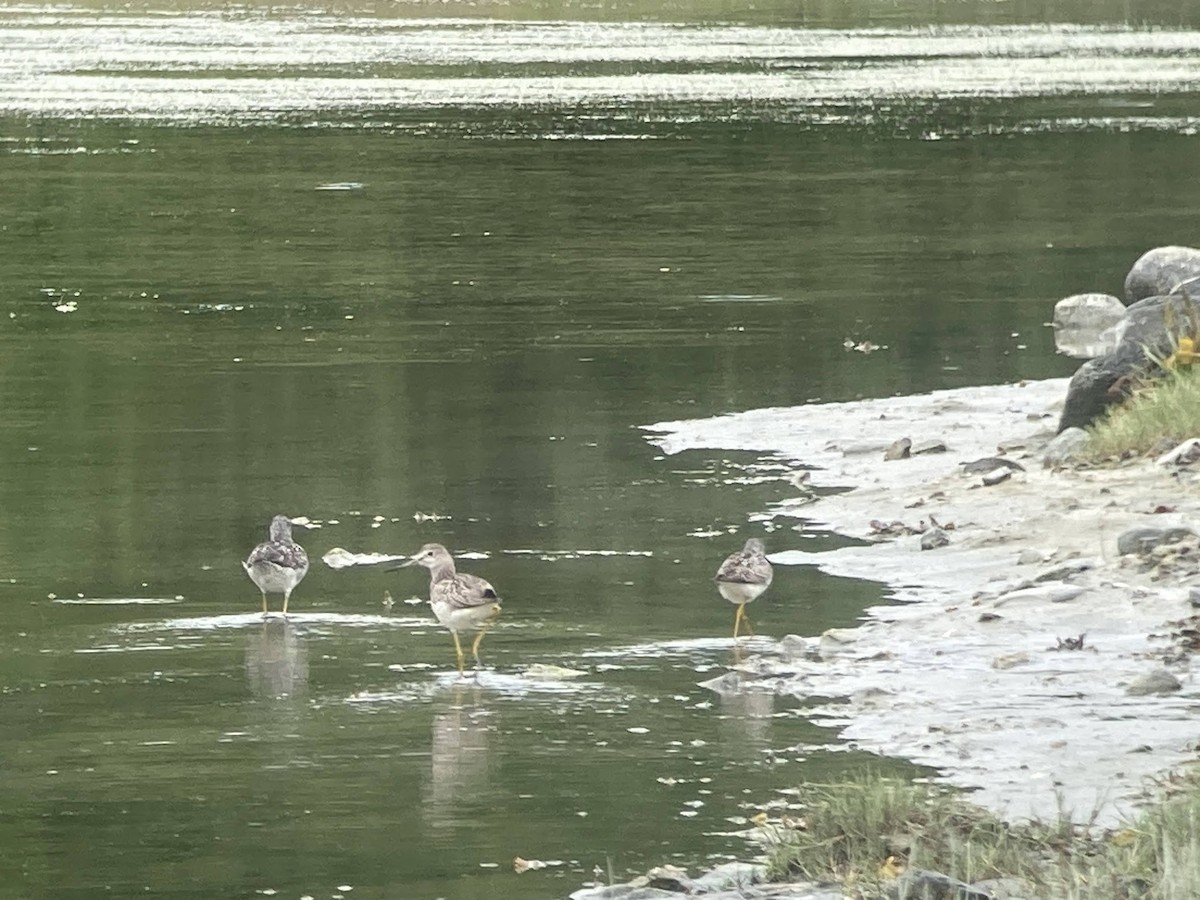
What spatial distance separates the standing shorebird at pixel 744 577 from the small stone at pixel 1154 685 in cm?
188

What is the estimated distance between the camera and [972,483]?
14141mm

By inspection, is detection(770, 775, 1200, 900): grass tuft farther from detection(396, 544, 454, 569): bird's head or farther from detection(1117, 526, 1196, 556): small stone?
detection(1117, 526, 1196, 556): small stone

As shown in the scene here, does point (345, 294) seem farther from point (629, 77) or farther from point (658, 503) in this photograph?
point (629, 77)

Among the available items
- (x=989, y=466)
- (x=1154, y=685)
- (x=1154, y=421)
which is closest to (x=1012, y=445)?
(x=989, y=466)

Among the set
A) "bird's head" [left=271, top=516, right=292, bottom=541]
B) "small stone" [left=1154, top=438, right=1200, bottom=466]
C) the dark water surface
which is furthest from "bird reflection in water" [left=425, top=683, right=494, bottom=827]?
"small stone" [left=1154, top=438, right=1200, bottom=466]

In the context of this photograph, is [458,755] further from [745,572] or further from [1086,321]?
[1086,321]

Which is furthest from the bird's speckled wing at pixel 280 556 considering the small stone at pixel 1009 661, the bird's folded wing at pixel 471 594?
the small stone at pixel 1009 661

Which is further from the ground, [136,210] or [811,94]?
[811,94]

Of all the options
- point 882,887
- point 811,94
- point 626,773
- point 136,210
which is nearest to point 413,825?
point 626,773

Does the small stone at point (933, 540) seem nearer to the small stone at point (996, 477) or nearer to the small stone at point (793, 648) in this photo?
the small stone at point (996, 477)

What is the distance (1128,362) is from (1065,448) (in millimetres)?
737

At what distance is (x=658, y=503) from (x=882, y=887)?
23.4 ft

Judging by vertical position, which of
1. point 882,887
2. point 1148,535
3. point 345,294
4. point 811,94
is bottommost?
point 882,887

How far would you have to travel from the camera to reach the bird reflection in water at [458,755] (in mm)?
8953
